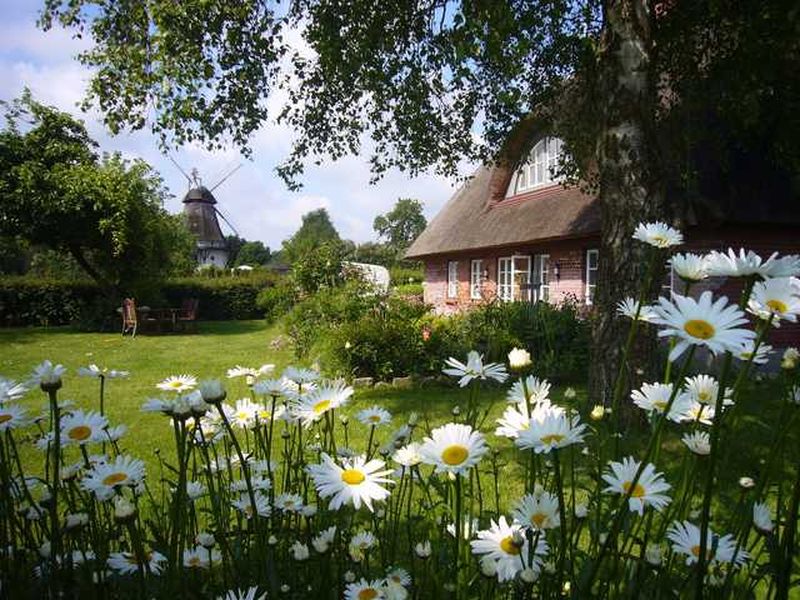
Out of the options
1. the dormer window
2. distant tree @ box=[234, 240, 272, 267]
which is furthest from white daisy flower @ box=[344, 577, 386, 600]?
distant tree @ box=[234, 240, 272, 267]

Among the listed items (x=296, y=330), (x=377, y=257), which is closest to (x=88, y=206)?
(x=296, y=330)

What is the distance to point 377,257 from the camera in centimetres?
4788

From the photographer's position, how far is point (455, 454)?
1023mm

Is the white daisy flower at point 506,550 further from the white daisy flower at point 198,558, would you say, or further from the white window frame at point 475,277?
the white window frame at point 475,277

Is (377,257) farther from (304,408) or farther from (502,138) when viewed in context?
(304,408)

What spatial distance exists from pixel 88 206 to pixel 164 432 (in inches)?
487

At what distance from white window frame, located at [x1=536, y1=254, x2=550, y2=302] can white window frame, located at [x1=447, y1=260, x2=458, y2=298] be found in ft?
14.3

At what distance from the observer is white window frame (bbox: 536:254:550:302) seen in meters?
13.3

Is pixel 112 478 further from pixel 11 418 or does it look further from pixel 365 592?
pixel 365 592

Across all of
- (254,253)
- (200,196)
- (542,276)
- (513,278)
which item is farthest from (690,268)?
(254,253)

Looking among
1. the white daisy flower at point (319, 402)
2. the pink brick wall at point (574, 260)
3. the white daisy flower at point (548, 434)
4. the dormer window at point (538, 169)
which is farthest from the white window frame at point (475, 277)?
the white daisy flower at point (548, 434)

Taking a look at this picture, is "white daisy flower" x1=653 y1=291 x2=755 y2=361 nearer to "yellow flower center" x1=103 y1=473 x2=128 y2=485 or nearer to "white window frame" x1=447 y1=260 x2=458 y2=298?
"yellow flower center" x1=103 y1=473 x2=128 y2=485

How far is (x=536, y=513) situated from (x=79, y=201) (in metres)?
16.7

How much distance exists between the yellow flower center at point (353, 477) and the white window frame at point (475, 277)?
15.1m
